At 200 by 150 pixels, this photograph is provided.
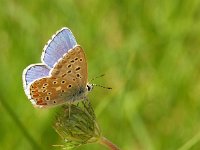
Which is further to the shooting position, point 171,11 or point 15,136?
point 171,11

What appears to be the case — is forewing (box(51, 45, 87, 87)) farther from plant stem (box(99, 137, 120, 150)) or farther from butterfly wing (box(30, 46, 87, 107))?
plant stem (box(99, 137, 120, 150))

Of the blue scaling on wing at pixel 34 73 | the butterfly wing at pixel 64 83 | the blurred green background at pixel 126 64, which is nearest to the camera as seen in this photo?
the blue scaling on wing at pixel 34 73

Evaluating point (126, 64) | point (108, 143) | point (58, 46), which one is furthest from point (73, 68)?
point (126, 64)

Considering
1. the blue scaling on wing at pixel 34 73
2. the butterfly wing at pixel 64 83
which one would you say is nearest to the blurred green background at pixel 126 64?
the butterfly wing at pixel 64 83

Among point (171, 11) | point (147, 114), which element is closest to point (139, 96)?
point (147, 114)

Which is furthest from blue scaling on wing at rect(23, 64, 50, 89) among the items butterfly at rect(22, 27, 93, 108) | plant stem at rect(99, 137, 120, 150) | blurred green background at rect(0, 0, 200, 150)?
blurred green background at rect(0, 0, 200, 150)

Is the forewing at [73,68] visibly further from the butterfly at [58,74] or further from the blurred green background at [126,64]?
the blurred green background at [126,64]

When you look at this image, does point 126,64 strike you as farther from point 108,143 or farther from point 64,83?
point 108,143

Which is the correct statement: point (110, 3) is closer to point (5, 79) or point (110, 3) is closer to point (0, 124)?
point (5, 79)
